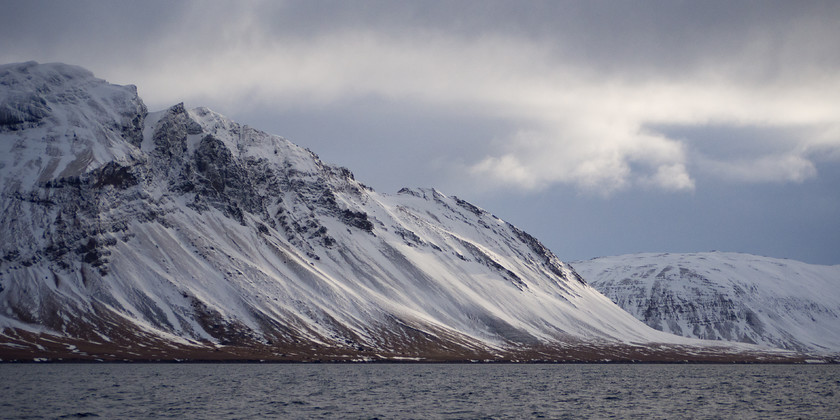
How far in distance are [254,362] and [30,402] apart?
108792 mm

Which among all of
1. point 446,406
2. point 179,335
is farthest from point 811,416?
point 179,335

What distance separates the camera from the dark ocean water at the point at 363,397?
76188 mm

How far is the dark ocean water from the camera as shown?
76188 millimetres

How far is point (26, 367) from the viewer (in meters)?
132

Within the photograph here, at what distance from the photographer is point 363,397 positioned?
95.2 metres

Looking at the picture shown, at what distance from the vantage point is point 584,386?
12575 centimetres

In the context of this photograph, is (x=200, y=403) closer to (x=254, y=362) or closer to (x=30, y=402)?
(x=30, y=402)

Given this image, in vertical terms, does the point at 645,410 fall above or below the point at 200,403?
above

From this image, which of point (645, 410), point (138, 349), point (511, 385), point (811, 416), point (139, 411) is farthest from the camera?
point (138, 349)

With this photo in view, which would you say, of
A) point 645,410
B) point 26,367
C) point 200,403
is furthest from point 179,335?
point 645,410

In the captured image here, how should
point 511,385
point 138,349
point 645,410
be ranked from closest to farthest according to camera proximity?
point 645,410 → point 511,385 → point 138,349

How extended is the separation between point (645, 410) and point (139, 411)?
56395mm

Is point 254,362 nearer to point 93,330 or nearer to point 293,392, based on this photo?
point 93,330

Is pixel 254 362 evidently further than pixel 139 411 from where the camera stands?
Yes
